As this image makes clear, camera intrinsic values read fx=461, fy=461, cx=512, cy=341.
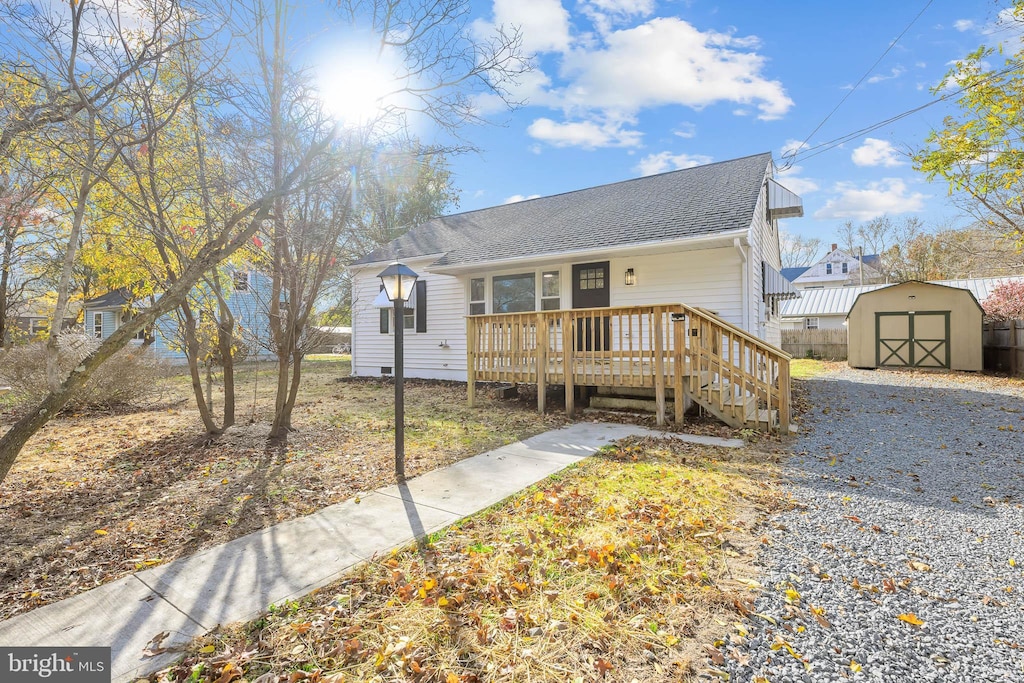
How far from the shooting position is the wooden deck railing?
6.14 metres

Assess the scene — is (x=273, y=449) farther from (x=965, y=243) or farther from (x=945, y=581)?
(x=965, y=243)

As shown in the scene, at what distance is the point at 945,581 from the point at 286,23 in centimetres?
721

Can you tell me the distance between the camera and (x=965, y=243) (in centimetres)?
1372

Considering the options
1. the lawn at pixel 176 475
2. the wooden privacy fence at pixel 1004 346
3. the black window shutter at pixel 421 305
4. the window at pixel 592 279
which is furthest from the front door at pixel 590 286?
the wooden privacy fence at pixel 1004 346

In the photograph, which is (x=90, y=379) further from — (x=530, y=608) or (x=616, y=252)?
(x=616, y=252)

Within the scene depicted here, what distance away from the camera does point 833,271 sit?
1542 inches

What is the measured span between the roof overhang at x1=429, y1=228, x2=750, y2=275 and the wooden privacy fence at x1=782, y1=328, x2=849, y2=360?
15037 millimetres

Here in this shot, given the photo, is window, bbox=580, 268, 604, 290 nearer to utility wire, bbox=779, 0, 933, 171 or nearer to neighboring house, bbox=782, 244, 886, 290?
utility wire, bbox=779, 0, 933, 171

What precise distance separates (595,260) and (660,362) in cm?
389

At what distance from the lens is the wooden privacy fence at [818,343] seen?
19391mm

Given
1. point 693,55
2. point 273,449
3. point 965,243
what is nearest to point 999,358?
point 965,243

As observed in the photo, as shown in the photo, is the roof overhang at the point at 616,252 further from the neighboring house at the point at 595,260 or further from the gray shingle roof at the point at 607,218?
the gray shingle roof at the point at 607,218

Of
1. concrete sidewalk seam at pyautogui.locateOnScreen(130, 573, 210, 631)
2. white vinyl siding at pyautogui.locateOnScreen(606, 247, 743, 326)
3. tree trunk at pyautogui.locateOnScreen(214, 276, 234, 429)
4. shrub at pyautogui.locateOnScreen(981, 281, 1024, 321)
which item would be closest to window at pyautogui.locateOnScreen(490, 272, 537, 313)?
white vinyl siding at pyautogui.locateOnScreen(606, 247, 743, 326)

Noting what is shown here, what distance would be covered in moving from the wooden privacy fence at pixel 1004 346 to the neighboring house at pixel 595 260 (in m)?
6.82
